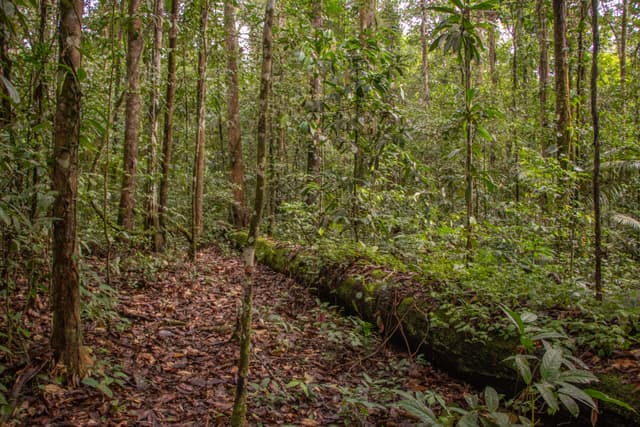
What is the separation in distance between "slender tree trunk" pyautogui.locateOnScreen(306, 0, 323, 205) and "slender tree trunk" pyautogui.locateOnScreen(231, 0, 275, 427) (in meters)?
3.15

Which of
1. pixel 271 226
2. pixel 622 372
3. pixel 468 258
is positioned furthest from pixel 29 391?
pixel 271 226

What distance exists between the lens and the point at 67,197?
10.2 ft

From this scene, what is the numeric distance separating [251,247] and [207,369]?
166 centimetres

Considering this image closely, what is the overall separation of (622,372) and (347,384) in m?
2.31

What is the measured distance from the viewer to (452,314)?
4.31 m

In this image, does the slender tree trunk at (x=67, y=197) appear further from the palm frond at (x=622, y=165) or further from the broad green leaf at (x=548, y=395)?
the palm frond at (x=622, y=165)

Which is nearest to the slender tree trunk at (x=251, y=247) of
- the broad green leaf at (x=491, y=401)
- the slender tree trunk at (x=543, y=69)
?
the broad green leaf at (x=491, y=401)

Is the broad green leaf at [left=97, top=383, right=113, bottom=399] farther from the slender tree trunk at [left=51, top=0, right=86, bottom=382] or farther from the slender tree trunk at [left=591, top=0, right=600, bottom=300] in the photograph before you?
the slender tree trunk at [left=591, top=0, right=600, bottom=300]

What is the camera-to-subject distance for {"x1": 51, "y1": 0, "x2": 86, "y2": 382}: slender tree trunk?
307 centimetres

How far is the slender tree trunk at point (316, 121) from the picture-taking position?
6.64 meters

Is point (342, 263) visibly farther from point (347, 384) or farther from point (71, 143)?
point (71, 143)

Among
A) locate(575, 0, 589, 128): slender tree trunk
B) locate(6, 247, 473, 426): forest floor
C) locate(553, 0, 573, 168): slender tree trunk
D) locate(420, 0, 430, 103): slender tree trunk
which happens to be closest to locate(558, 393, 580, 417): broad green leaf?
locate(6, 247, 473, 426): forest floor

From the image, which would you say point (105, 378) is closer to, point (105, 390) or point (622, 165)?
point (105, 390)

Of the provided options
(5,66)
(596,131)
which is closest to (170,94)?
(5,66)
